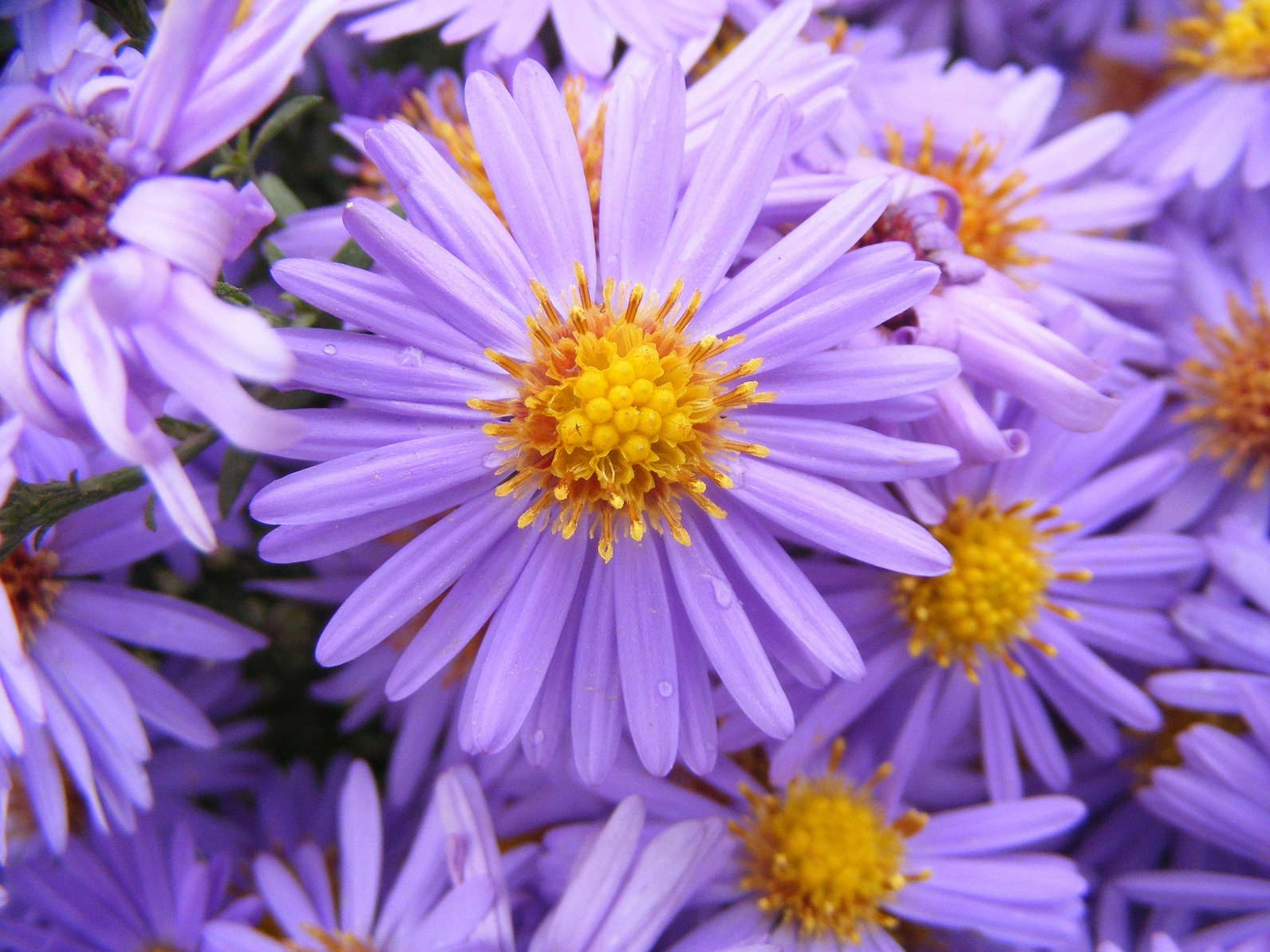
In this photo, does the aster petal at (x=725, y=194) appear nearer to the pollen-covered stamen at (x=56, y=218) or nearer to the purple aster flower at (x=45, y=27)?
the pollen-covered stamen at (x=56, y=218)

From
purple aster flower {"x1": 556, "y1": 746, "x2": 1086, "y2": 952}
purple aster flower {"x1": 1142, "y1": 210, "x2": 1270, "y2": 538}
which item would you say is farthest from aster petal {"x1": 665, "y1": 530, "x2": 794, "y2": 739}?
purple aster flower {"x1": 1142, "y1": 210, "x2": 1270, "y2": 538}

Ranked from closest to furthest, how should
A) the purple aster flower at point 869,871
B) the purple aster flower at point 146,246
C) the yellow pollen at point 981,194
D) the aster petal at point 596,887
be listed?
1. the purple aster flower at point 146,246
2. the aster petal at point 596,887
3. the purple aster flower at point 869,871
4. the yellow pollen at point 981,194

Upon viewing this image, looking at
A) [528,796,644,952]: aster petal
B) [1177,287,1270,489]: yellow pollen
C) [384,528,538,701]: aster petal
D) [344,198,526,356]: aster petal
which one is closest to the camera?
[344,198,526,356]: aster petal

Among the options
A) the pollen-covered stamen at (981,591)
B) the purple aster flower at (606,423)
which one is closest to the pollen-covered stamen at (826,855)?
the pollen-covered stamen at (981,591)

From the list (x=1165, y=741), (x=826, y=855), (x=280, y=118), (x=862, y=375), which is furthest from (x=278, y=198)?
(x=1165, y=741)

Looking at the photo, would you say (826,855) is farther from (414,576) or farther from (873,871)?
(414,576)

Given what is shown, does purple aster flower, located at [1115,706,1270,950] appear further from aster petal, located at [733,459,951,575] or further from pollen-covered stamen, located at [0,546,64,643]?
pollen-covered stamen, located at [0,546,64,643]
